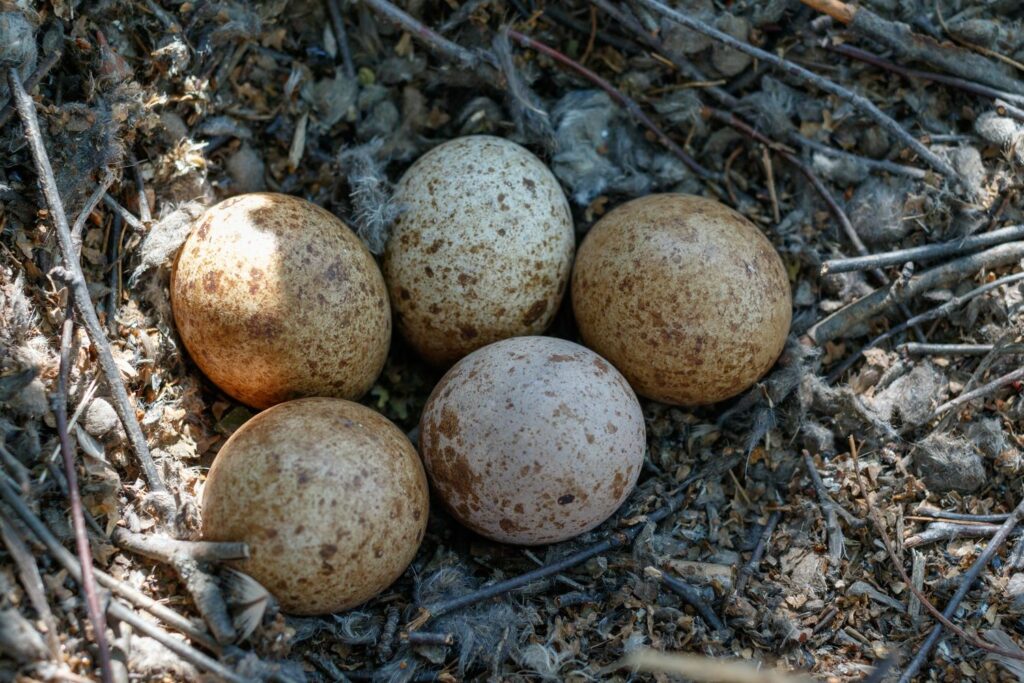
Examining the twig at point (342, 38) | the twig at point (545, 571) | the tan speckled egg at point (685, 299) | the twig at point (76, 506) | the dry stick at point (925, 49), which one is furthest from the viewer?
the twig at point (342, 38)

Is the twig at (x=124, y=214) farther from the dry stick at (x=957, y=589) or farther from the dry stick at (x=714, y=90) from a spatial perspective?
the dry stick at (x=957, y=589)

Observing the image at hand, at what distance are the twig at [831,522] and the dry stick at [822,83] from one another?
1.22 m

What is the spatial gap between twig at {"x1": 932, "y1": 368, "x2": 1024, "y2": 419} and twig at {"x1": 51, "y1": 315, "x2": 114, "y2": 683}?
2.61 metres

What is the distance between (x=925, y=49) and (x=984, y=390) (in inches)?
51.3

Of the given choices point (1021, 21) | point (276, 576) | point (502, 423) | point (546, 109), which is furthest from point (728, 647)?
point (1021, 21)

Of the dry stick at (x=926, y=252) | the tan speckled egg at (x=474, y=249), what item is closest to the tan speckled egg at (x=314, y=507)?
the tan speckled egg at (x=474, y=249)

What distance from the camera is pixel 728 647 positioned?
260 centimetres

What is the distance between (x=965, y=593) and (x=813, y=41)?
2068 millimetres

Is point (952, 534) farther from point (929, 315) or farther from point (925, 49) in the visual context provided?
point (925, 49)

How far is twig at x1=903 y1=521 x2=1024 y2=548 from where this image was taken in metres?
2.70

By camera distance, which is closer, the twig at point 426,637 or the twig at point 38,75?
the twig at point 426,637

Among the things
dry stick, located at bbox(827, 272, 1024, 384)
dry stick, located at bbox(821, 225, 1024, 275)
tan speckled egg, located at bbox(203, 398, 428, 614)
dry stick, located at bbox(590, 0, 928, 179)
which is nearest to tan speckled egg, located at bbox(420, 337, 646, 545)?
tan speckled egg, located at bbox(203, 398, 428, 614)

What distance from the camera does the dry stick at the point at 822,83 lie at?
121 inches

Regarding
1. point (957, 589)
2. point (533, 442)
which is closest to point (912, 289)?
point (957, 589)
